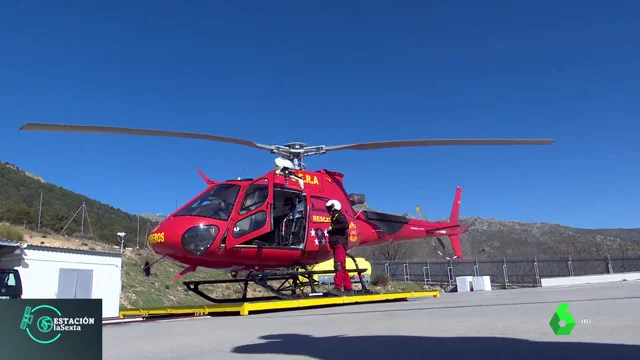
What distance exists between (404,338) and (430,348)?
0.66m

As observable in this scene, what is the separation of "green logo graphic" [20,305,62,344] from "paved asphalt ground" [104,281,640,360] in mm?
1649

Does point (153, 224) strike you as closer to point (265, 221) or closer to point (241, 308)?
point (265, 221)

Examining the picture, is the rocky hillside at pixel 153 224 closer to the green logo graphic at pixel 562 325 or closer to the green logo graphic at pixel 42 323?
the green logo graphic at pixel 562 325

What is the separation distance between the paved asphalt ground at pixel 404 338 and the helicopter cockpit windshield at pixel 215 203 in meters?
3.59

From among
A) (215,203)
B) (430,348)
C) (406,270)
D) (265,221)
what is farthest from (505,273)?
(430,348)

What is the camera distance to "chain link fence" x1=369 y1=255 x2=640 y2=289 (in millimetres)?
27203

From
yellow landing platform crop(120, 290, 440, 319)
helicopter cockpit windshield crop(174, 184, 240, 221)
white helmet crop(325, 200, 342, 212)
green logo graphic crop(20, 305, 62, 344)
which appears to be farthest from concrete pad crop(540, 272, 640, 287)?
green logo graphic crop(20, 305, 62, 344)

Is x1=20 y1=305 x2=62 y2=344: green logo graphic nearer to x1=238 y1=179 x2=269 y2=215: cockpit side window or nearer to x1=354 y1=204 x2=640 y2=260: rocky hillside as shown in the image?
x1=238 y1=179 x2=269 y2=215: cockpit side window

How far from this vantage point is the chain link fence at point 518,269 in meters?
27.2

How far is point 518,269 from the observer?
29.5 metres

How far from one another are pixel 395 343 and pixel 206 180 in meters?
7.95

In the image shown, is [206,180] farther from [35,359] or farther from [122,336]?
[35,359]

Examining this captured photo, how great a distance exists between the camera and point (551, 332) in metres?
4.67

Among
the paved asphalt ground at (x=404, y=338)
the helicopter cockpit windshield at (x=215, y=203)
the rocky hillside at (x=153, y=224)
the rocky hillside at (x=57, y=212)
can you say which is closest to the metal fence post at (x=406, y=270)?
the rocky hillside at (x=153, y=224)
